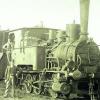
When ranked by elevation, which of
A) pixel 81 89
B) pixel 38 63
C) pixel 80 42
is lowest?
pixel 81 89

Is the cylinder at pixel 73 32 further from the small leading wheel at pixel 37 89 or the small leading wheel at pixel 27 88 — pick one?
the small leading wheel at pixel 27 88

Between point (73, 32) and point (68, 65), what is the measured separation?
5.41 feet

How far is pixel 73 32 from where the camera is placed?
13945 millimetres

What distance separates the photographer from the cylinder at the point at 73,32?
13938mm

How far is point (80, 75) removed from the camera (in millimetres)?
12789

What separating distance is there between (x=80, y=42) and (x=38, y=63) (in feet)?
8.53

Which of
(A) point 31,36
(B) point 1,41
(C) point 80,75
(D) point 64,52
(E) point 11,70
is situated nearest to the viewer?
(C) point 80,75

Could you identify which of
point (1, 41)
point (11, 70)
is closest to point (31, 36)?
point (11, 70)

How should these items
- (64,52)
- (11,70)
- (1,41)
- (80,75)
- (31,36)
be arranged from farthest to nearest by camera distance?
(1,41) → (31,36) → (11,70) → (64,52) → (80,75)

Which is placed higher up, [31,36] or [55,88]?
[31,36]

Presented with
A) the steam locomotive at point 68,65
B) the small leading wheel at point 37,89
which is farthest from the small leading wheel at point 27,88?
the small leading wheel at point 37,89

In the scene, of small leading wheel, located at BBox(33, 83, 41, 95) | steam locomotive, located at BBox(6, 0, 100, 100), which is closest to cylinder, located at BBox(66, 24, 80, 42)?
steam locomotive, located at BBox(6, 0, 100, 100)

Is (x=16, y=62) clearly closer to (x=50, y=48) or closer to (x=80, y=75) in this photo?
(x=50, y=48)

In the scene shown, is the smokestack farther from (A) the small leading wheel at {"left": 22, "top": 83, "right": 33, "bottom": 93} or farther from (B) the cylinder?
(A) the small leading wheel at {"left": 22, "top": 83, "right": 33, "bottom": 93}
